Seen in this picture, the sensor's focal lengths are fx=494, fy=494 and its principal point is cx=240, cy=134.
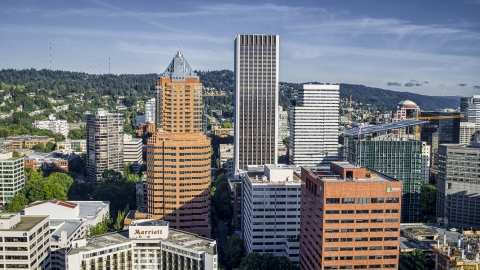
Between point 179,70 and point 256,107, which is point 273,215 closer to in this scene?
point 179,70

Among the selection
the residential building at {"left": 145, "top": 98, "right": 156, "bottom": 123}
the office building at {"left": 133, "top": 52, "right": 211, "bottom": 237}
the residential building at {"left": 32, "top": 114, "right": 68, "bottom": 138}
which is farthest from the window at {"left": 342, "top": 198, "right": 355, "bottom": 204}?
the residential building at {"left": 145, "top": 98, "right": 156, "bottom": 123}

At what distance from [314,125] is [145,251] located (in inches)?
2882

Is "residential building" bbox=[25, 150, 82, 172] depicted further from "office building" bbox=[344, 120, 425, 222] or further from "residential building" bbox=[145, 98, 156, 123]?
"office building" bbox=[344, 120, 425, 222]

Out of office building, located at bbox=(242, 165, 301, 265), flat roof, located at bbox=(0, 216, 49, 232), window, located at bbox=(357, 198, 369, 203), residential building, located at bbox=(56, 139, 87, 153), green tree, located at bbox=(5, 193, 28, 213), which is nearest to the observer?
window, located at bbox=(357, 198, 369, 203)

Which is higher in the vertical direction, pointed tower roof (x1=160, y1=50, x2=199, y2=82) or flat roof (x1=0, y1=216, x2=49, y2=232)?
pointed tower roof (x1=160, y1=50, x2=199, y2=82)

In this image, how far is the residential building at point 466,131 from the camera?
14838cm

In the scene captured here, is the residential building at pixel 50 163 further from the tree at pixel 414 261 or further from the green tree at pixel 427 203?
the tree at pixel 414 261

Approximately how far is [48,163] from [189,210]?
198ft

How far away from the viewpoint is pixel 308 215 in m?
50.0

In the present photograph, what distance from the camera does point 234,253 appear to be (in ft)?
225

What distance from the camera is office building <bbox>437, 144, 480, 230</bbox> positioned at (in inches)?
3044

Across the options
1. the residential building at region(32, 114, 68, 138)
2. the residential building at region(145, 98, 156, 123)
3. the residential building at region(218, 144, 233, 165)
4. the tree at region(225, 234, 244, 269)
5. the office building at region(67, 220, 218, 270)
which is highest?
the residential building at region(145, 98, 156, 123)

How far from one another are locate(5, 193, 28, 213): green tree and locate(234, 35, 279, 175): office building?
43.6 m

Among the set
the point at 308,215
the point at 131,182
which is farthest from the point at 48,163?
the point at 308,215
